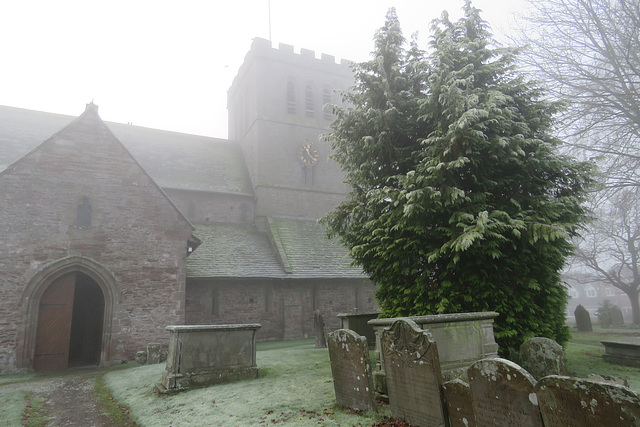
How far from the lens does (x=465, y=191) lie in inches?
387

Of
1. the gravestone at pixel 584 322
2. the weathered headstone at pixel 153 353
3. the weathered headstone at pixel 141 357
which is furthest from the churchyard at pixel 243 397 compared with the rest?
the gravestone at pixel 584 322

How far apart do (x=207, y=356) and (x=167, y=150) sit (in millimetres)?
18472

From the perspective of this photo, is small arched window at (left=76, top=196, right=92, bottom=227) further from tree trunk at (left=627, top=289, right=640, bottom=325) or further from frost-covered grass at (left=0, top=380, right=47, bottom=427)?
tree trunk at (left=627, top=289, right=640, bottom=325)

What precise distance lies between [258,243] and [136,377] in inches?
447

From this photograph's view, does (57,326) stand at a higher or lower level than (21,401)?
higher

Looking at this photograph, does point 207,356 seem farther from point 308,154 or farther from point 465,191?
point 308,154

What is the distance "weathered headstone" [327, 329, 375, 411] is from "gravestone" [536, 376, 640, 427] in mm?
2818

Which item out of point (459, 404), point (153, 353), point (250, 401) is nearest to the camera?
point (459, 404)

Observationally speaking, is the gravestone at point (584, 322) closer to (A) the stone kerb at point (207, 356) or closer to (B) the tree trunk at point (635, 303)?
(B) the tree trunk at point (635, 303)

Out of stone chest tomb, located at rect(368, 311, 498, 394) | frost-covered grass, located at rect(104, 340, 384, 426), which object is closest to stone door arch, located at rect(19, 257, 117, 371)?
frost-covered grass, located at rect(104, 340, 384, 426)

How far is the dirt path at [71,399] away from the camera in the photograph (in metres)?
6.99

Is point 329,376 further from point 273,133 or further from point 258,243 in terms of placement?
point 273,133

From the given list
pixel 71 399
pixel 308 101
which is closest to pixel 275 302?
pixel 71 399

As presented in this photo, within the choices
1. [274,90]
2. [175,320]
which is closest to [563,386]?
[175,320]
